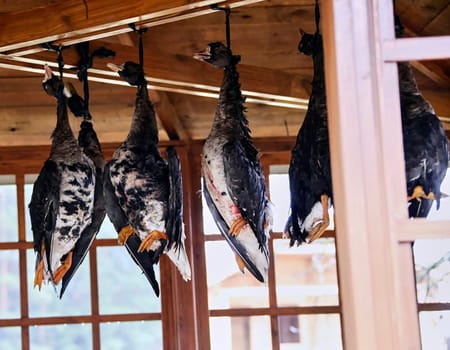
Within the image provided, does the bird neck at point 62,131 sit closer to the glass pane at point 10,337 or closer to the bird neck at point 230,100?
the bird neck at point 230,100

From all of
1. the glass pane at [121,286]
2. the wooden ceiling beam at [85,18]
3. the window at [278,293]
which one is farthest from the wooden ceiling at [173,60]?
the glass pane at [121,286]

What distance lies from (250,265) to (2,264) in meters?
1.52

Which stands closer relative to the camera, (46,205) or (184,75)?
(46,205)

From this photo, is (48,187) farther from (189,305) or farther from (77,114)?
(189,305)

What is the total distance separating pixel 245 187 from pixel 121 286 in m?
1.31

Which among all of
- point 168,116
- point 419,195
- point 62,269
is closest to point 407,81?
point 419,195

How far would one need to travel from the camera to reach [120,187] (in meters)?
1.74

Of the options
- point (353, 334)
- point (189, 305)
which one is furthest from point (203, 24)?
point (353, 334)

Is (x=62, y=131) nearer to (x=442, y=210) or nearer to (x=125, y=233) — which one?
(x=125, y=233)

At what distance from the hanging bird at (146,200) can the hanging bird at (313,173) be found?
286 mm

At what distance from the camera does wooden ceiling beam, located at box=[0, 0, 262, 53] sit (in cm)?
157

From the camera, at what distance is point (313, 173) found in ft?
5.08

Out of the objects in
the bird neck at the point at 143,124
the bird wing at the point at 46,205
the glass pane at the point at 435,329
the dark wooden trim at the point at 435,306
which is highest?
the bird neck at the point at 143,124

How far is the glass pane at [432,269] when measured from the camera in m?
1.02
